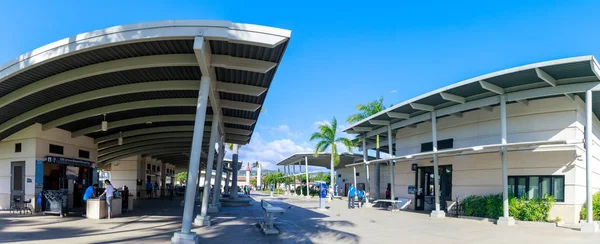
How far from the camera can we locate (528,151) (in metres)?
17.0

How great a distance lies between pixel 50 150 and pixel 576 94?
19.4 meters

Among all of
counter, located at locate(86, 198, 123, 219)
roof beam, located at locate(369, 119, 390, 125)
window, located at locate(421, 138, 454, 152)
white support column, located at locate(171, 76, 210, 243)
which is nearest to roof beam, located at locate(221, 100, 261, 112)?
white support column, located at locate(171, 76, 210, 243)

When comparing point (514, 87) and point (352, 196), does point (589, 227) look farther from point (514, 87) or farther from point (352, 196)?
point (352, 196)

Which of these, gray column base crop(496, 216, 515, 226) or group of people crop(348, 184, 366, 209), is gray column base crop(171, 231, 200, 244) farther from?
group of people crop(348, 184, 366, 209)

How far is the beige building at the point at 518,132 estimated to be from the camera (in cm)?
1484

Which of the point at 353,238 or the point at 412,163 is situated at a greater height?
the point at 412,163

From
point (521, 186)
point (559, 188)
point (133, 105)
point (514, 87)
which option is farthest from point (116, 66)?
point (559, 188)

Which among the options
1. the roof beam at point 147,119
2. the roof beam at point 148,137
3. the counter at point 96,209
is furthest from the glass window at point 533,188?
the counter at point 96,209

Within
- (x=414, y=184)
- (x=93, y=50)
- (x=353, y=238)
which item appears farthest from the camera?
(x=414, y=184)

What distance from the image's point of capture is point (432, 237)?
1211 cm

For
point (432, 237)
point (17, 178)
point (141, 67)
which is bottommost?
point (432, 237)

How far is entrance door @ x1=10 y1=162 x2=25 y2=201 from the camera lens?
53.2ft

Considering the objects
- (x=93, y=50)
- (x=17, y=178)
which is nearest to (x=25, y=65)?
(x=93, y=50)

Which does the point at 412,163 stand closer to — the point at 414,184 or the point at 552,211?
the point at 414,184
